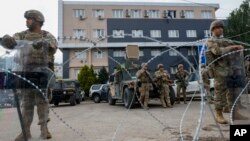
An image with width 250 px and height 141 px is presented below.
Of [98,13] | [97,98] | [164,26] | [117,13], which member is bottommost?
[97,98]

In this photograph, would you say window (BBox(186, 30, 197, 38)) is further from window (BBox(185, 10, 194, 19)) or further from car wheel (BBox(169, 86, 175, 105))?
car wheel (BBox(169, 86, 175, 105))

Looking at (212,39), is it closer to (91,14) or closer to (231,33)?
(231,33)

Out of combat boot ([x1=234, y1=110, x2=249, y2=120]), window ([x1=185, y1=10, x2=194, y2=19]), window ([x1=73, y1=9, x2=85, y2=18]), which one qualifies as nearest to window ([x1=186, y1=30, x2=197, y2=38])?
window ([x1=185, y1=10, x2=194, y2=19])

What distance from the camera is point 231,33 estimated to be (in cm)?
3631

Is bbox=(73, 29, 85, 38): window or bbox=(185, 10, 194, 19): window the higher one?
bbox=(185, 10, 194, 19): window

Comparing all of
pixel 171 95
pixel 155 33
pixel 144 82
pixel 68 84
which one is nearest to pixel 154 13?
pixel 155 33

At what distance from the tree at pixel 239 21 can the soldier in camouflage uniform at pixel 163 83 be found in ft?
80.9

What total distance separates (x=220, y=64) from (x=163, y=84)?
6591 mm

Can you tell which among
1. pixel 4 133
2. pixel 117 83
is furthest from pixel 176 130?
pixel 117 83

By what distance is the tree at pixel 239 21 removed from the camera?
36.3 metres

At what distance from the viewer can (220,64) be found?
5730 millimetres

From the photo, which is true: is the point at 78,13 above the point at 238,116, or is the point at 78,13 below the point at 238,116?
above

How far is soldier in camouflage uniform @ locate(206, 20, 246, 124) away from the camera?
18.4 feet

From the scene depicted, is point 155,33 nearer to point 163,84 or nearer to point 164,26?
point 164,26
